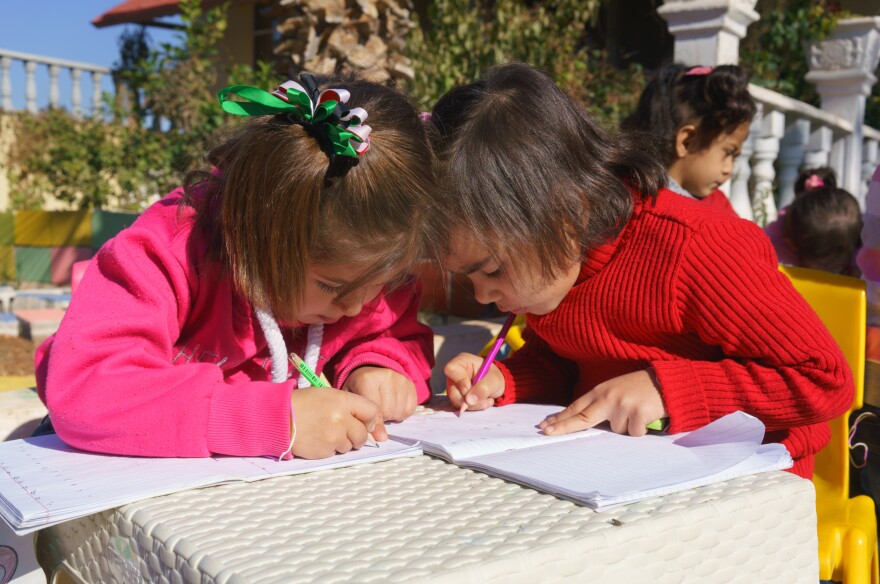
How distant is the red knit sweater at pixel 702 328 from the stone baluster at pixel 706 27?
2.14 m

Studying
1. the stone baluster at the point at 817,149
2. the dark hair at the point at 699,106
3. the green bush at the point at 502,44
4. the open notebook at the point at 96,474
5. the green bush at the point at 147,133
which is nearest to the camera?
the open notebook at the point at 96,474

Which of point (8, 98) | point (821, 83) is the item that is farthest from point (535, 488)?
point (8, 98)

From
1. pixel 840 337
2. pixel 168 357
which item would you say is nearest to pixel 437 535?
pixel 168 357

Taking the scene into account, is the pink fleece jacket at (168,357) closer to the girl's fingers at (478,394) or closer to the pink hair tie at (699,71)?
the girl's fingers at (478,394)

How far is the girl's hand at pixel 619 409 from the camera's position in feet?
3.98

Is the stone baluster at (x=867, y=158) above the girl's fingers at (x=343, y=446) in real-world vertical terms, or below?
below

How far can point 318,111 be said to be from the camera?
1.28 metres

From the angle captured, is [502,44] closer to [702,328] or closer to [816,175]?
[816,175]

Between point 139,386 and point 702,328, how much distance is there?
89cm

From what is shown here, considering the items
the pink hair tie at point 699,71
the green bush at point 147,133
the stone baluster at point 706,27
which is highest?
the stone baluster at point 706,27

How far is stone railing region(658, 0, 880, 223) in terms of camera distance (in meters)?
3.44

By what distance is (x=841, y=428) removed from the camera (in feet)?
5.29

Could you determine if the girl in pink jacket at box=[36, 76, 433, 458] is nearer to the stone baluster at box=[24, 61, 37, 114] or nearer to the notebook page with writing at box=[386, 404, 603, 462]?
the notebook page with writing at box=[386, 404, 603, 462]

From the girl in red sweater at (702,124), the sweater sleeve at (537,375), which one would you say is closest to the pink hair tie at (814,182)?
the girl in red sweater at (702,124)
